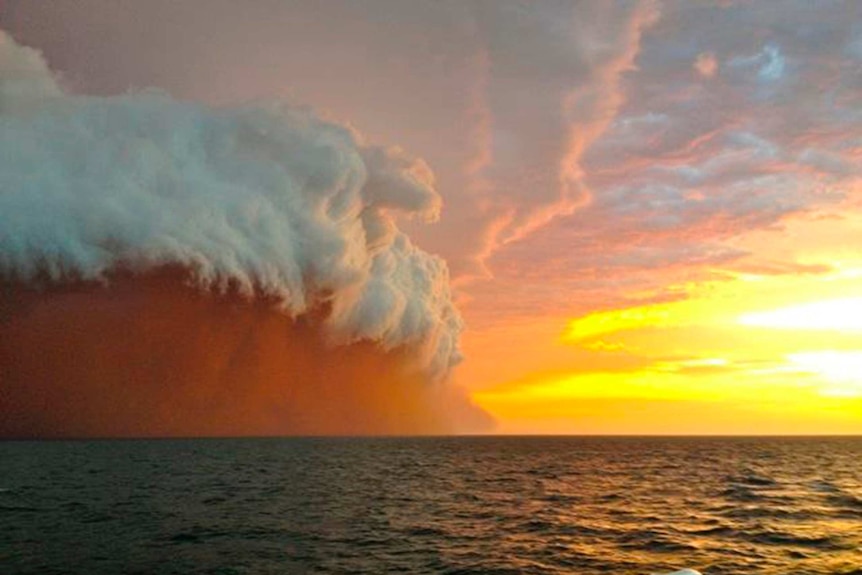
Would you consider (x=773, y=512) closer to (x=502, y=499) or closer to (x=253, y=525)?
(x=502, y=499)

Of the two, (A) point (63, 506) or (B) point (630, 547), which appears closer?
(B) point (630, 547)

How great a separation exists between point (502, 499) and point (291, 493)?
1522 cm

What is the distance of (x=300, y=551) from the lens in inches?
1076

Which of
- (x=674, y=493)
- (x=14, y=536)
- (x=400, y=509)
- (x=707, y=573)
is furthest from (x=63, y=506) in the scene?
(x=674, y=493)

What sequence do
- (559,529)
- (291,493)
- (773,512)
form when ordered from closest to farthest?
1. (559,529)
2. (773,512)
3. (291,493)

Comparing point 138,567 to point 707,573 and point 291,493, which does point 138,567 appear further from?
point 291,493

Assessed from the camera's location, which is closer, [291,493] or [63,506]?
[63,506]

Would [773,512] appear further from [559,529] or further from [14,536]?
[14,536]

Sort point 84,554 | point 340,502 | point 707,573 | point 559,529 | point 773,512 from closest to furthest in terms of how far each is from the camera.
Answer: point 707,573
point 84,554
point 559,529
point 773,512
point 340,502

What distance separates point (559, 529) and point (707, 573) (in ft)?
32.9

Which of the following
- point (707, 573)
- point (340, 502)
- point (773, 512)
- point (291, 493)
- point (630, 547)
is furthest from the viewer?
point (291, 493)

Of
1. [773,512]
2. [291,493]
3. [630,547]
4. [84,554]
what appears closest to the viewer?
[84,554]

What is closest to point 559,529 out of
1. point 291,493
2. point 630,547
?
point 630,547

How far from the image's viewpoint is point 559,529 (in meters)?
33.0
